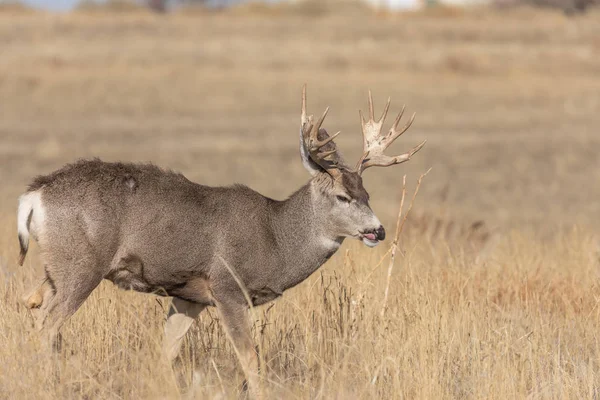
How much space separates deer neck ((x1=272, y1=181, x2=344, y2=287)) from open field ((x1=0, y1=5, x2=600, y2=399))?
0.48 meters

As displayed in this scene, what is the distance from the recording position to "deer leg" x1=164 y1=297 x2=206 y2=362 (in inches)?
292

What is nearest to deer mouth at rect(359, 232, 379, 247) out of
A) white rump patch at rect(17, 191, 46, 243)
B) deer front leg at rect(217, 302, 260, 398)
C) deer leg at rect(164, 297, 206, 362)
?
deer front leg at rect(217, 302, 260, 398)

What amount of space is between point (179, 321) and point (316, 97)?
24.2m

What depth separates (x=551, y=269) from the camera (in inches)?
408

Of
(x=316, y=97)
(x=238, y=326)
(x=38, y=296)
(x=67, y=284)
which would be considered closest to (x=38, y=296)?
(x=38, y=296)

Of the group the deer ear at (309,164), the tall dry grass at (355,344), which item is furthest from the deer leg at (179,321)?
the deer ear at (309,164)

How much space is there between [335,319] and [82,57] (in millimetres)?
28357

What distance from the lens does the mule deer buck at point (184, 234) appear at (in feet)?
22.8

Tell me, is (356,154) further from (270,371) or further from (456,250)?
(270,371)

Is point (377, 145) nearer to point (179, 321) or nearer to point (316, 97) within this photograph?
point (179, 321)

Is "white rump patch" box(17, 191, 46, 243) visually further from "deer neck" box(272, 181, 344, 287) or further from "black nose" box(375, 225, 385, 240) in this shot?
"black nose" box(375, 225, 385, 240)

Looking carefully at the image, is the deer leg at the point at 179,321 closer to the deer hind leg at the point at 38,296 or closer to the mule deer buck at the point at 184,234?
the mule deer buck at the point at 184,234

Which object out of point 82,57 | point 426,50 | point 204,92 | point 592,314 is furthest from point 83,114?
point 592,314

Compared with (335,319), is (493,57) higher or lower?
lower
